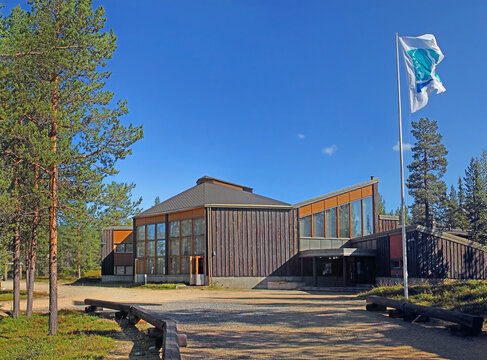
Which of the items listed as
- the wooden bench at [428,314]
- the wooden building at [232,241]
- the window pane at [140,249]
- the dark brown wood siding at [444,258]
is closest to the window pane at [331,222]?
the wooden building at [232,241]

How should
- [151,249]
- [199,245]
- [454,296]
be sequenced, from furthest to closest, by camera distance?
[151,249]
[199,245]
[454,296]

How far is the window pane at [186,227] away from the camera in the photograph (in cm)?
3734

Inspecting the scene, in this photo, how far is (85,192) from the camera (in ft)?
47.9

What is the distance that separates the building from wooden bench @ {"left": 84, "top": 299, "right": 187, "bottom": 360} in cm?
1786

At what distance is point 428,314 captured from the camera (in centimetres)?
1164

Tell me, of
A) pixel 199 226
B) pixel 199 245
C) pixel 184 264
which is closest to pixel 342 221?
pixel 199 226

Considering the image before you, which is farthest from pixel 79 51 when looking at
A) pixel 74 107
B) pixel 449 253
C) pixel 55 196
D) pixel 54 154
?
pixel 449 253

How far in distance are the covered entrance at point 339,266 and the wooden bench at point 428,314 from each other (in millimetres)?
16448

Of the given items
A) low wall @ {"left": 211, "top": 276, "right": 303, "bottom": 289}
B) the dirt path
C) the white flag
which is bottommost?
low wall @ {"left": 211, "top": 276, "right": 303, "bottom": 289}

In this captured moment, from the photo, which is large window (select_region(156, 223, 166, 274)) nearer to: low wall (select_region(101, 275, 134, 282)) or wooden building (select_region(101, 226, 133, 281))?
low wall (select_region(101, 275, 134, 282))

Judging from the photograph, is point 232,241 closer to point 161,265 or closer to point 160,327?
point 161,265

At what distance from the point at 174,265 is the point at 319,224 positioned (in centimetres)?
1218

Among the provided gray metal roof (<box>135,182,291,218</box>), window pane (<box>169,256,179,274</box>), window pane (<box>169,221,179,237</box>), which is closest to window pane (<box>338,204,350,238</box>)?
gray metal roof (<box>135,182,291,218</box>)

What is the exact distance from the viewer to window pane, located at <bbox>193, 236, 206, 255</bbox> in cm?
3572
